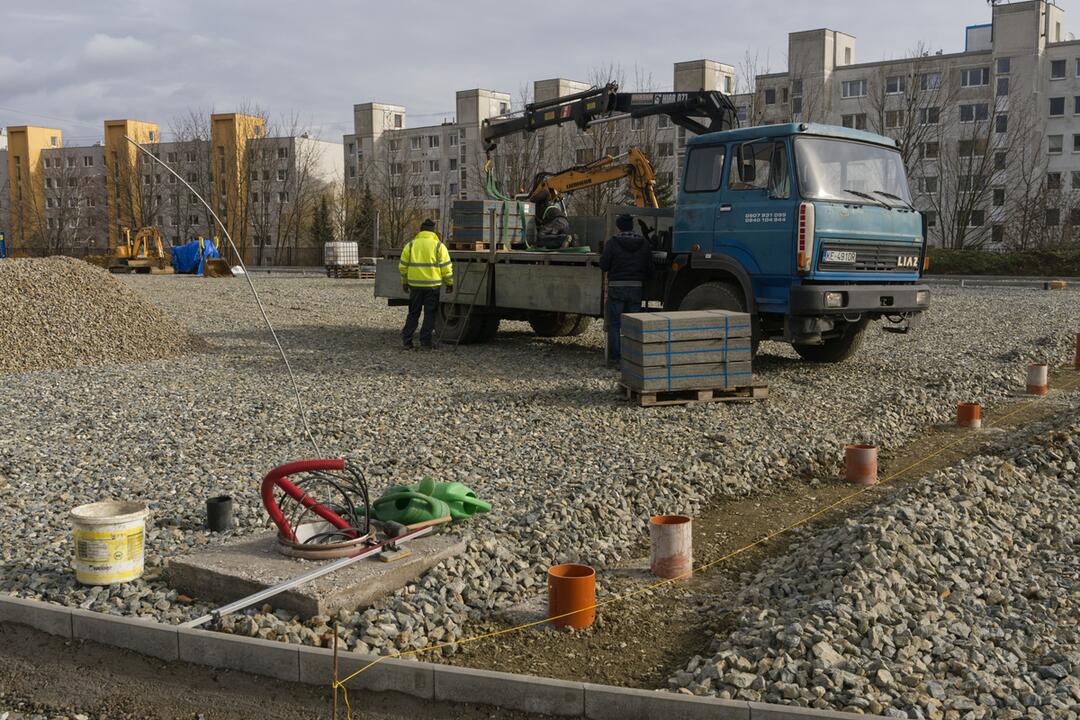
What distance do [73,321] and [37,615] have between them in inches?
442

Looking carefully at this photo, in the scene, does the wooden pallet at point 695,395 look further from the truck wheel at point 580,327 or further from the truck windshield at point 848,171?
the truck wheel at point 580,327

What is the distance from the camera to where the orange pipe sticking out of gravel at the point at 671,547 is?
5402 millimetres

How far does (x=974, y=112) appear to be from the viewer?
60.7 metres

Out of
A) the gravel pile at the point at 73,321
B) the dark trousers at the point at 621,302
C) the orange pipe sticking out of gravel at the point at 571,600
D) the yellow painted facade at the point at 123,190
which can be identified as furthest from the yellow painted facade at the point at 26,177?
the orange pipe sticking out of gravel at the point at 571,600

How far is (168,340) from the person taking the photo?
15.1 m

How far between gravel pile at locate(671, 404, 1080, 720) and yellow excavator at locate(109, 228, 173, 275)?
1732 inches

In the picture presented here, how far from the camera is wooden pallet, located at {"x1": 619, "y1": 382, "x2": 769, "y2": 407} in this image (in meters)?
10.1

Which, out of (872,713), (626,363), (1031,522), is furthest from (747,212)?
(872,713)

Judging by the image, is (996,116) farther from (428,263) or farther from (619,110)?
(428,263)

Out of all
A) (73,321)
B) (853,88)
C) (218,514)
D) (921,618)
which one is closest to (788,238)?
(921,618)

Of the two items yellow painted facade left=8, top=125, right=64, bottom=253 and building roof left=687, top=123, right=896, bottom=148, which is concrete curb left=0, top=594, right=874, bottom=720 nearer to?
building roof left=687, top=123, right=896, bottom=148

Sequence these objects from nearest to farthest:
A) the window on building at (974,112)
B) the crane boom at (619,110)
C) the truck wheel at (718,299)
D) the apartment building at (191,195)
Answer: the truck wheel at (718,299) < the crane boom at (619,110) < the window on building at (974,112) < the apartment building at (191,195)

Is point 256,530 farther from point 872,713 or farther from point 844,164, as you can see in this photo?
point 844,164

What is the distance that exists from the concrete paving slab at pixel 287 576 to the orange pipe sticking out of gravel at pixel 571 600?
822mm
